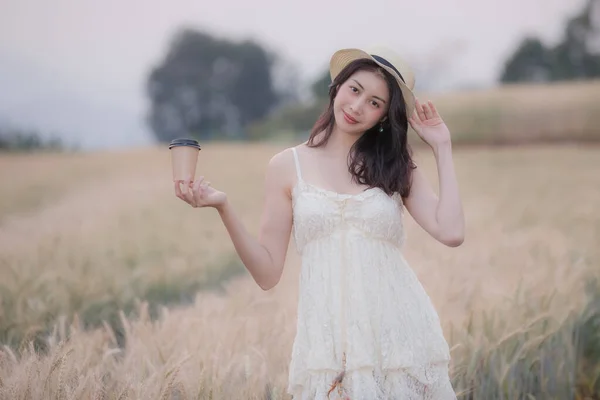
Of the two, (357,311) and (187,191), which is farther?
(357,311)

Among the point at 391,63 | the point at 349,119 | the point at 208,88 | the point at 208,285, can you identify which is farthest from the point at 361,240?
the point at 208,88

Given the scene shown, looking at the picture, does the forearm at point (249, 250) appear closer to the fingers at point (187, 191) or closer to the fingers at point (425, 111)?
the fingers at point (187, 191)

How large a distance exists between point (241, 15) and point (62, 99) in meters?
0.81

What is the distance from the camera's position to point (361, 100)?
1354mm

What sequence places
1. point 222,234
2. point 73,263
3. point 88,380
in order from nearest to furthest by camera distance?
point 88,380 < point 73,263 < point 222,234

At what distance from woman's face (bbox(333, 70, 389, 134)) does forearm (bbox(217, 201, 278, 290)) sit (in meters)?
0.29

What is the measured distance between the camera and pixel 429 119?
1434mm

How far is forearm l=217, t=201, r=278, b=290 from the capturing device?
1.28m

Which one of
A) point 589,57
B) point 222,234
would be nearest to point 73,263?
point 222,234

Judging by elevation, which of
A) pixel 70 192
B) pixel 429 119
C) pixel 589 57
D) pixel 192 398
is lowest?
pixel 192 398

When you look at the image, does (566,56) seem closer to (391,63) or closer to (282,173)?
(391,63)

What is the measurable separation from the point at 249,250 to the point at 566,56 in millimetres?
2647

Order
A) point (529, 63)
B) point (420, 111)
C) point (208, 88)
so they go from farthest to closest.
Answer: point (529, 63), point (208, 88), point (420, 111)

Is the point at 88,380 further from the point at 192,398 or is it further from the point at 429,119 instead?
the point at 429,119
